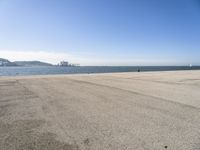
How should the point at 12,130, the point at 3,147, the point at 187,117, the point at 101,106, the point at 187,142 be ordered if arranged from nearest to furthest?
the point at 3,147 < the point at 187,142 < the point at 12,130 < the point at 187,117 < the point at 101,106

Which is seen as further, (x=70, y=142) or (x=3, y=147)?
(x=70, y=142)

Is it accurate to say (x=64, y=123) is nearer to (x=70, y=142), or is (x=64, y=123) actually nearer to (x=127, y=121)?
(x=70, y=142)

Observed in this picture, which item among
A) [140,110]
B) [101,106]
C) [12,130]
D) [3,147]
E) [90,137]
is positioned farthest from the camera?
[101,106]

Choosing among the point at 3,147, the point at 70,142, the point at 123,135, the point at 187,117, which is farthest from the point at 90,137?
the point at 187,117

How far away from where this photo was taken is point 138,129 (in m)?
4.30

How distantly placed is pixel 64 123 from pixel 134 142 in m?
2.01

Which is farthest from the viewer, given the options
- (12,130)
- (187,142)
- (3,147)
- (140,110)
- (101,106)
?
(101,106)

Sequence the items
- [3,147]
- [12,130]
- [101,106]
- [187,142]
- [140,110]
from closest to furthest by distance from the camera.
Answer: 1. [3,147]
2. [187,142]
3. [12,130]
4. [140,110]
5. [101,106]

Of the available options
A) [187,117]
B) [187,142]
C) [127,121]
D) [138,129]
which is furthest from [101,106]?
[187,142]

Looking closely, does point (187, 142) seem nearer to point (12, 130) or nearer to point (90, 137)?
point (90, 137)

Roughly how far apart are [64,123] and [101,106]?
6.97 ft

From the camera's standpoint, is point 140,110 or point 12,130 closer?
point 12,130

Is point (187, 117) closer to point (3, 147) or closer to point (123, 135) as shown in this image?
point (123, 135)

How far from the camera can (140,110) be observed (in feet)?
19.6
